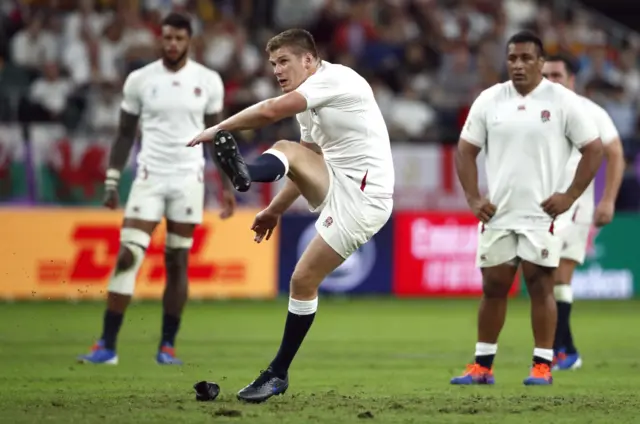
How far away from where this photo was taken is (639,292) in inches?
792

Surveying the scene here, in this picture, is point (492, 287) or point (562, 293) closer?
point (492, 287)

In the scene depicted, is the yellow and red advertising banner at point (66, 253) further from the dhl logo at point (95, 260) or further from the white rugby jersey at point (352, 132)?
the white rugby jersey at point (352, 132)

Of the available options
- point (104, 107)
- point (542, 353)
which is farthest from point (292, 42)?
point (104, 107)

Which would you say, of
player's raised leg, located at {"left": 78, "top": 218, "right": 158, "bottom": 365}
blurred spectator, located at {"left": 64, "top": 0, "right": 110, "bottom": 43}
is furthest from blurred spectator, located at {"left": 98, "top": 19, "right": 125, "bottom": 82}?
player's raised leg, located at {"left": 78, "top": 218, "right": 158, "bottom": 365}

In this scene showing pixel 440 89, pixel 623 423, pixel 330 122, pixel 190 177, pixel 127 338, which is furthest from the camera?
pixel 440 89

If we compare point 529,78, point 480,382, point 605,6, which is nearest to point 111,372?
point 480,382

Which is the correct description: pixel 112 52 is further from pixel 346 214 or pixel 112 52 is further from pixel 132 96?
pixel 346 214

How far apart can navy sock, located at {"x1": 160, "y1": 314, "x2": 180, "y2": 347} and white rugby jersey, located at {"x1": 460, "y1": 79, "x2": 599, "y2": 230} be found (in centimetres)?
305

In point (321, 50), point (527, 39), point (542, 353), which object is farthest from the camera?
point (321, 50)

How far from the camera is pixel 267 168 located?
25.2 ft

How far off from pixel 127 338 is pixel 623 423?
7451mm

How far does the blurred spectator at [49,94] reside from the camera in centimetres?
1916

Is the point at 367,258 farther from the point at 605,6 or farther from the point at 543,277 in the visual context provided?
the point at 605,6

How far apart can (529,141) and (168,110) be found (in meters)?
3.34
